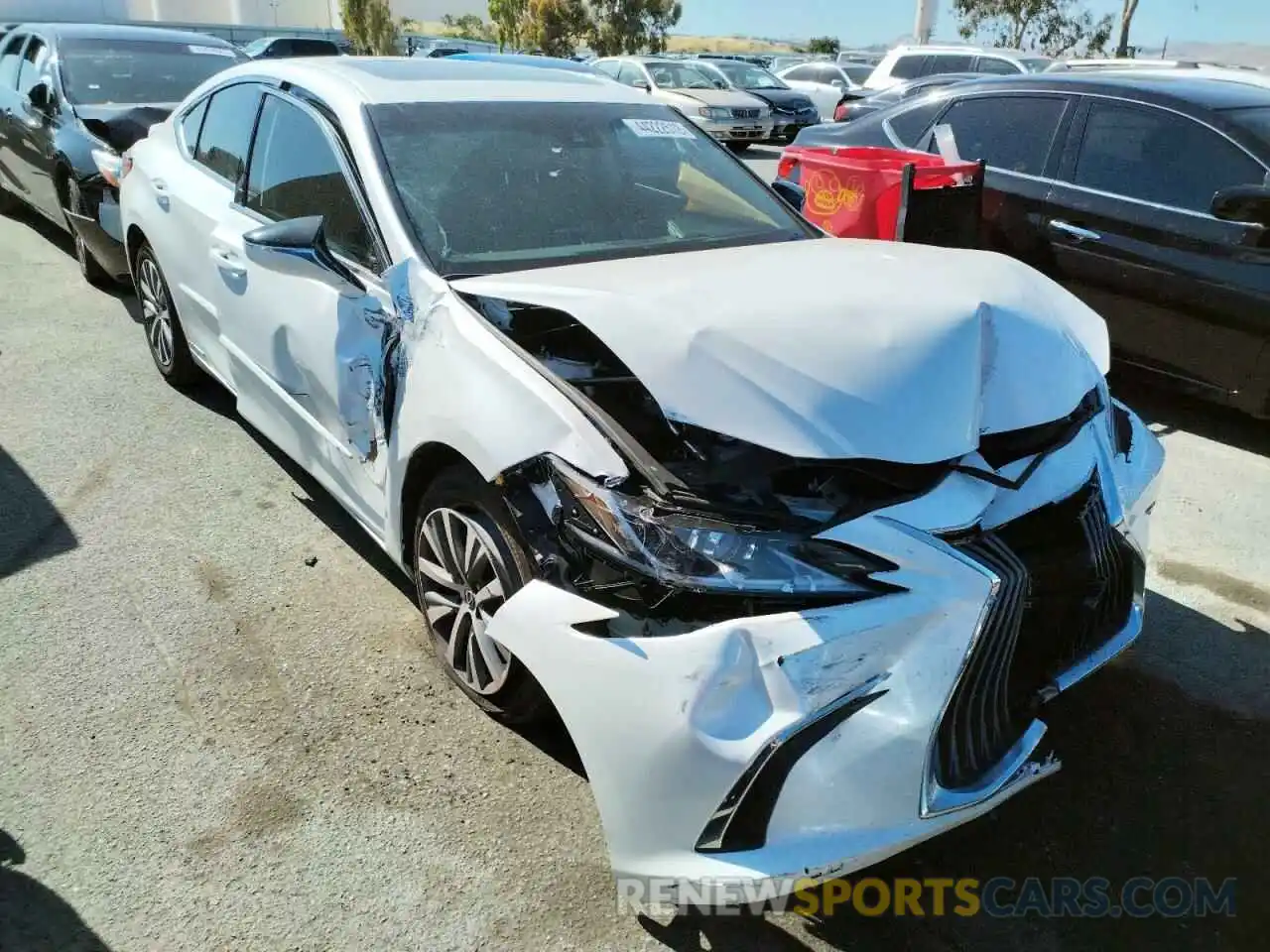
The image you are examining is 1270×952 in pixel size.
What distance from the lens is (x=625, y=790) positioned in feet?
6.40

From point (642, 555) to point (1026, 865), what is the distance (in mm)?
1274

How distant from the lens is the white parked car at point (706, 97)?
15875mm

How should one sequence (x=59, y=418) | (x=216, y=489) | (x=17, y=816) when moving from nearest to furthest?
1. (x=17, y=816)
2. (x=216, y=489)
3. (x=59, y=418)

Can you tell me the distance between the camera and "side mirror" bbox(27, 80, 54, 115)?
678 centimetres

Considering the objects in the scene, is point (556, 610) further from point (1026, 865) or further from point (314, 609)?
point (314, 609)

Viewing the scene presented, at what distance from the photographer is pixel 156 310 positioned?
16.0 feet

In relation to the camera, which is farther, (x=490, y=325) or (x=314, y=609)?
(x=314, y=609)

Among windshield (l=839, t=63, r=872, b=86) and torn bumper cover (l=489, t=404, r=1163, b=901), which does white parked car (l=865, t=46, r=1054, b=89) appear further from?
torn bumper cover (l=489, t=404, r=1163, b=901)

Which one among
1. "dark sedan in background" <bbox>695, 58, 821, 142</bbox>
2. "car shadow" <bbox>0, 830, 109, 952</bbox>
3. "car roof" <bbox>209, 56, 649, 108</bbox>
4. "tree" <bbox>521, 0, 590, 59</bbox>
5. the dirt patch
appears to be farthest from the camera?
"tree" <bbox>521, 0, 590, 59</bbox>

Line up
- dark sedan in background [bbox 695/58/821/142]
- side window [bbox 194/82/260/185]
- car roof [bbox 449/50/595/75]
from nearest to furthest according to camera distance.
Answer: side window [bbox 194/82/260/185]
car roof [bbox 449/50/595/75]
dark sedan in background [bbox 695/58/821/142]

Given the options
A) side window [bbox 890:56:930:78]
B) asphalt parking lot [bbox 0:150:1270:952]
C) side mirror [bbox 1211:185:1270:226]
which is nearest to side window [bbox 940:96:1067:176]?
side mirror [bbox 1211:185:1270:226]

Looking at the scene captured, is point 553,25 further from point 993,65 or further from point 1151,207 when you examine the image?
point 1151,207

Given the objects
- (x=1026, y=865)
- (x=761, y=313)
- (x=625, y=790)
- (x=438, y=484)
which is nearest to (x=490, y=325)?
(x=438, y=484)

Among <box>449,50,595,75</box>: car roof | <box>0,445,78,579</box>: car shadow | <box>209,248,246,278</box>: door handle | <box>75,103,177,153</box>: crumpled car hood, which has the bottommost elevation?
<box>0,445,78,579</box>: car shadow
